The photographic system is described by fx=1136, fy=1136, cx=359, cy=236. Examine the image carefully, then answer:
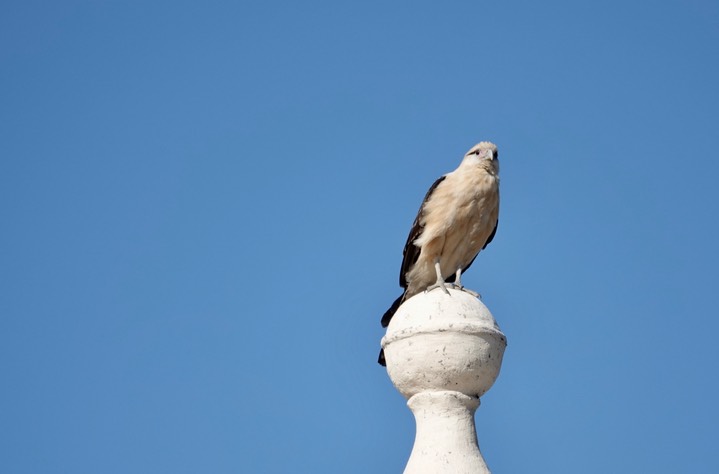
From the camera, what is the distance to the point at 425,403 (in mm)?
8078

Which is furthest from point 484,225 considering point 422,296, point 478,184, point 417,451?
point 417,451

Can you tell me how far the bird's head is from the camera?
11.2m

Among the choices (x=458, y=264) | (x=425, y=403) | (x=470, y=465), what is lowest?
(x=470, y=465)

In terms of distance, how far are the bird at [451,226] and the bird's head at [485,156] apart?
11mm

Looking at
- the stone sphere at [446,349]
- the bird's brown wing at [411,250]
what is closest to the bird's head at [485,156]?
the bird's brown wing at [411,250]

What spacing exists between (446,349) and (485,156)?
3.73 metres

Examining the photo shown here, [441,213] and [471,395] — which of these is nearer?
[471,395]

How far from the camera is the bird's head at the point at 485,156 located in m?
11.2

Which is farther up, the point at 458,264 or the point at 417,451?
the point at 458,264

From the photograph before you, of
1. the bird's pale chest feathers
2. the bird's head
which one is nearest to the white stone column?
the bird's pale chest feathers

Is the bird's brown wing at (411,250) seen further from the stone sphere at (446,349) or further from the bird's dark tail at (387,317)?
the stone sphere at (446,349)

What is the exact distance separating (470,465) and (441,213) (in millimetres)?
3591

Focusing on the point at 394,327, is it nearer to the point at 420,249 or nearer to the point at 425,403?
the point at 425,403

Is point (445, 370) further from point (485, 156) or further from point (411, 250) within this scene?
point (485, 156)
